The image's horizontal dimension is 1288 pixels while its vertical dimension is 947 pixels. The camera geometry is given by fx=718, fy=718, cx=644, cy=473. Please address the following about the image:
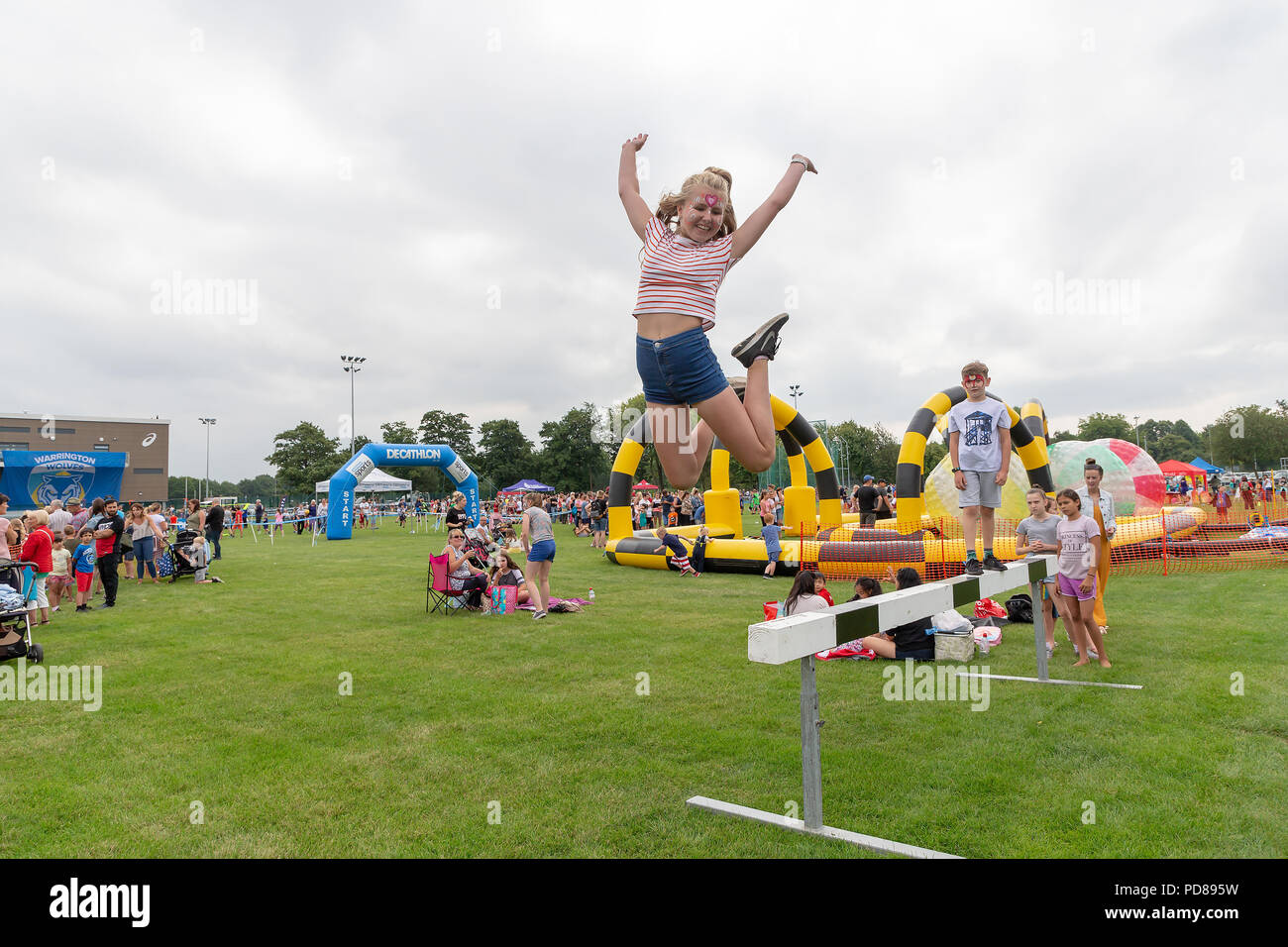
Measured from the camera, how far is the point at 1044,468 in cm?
1509

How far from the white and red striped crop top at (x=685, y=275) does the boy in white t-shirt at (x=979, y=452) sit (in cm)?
300

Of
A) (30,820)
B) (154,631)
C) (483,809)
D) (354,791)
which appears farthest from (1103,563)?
(154,631)

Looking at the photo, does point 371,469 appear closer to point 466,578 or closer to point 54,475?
point 54,475

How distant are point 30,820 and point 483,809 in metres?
2.34

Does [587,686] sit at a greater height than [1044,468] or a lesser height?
lesser

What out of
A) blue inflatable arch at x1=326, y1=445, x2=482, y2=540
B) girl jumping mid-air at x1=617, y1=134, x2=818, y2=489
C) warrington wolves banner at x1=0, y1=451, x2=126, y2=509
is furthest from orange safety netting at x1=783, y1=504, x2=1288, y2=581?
warrington wolves banner at x1=0, y1=451, x2=126, y2=509

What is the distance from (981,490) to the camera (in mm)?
6184

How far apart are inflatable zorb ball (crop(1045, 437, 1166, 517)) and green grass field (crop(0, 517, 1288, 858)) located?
12.0 meters

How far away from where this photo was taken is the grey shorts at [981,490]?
615cm

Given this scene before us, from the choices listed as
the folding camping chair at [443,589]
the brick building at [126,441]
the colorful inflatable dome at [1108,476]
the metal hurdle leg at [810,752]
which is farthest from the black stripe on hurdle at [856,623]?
the brick building at [126,441]

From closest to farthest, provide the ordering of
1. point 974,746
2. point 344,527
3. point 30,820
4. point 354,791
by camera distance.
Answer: point 30,820, point 354,791, point 974,746, point 344,527

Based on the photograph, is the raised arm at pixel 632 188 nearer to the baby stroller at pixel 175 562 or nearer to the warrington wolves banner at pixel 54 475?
the baby stroller at pixel 175 562
